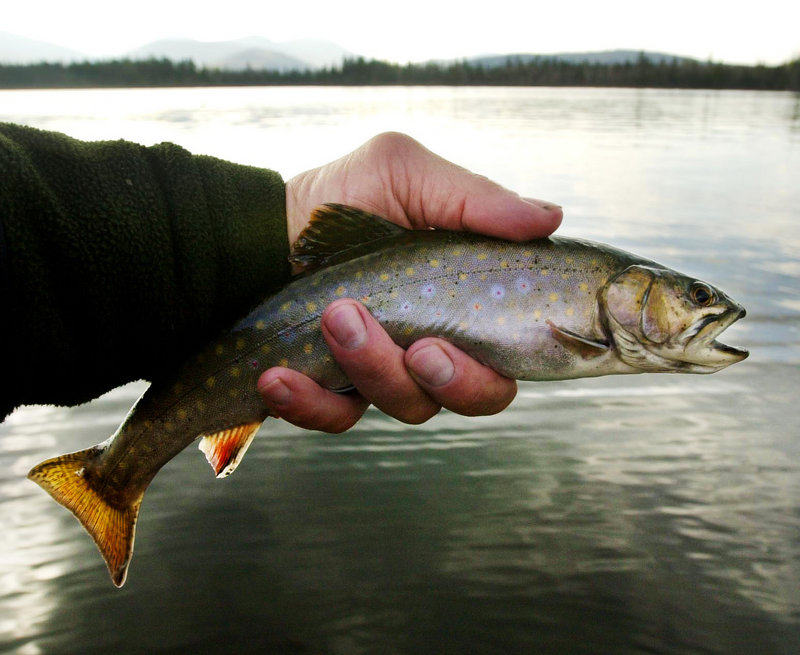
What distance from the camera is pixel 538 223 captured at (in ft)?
10.6

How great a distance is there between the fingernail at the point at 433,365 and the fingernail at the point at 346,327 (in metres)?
0.27

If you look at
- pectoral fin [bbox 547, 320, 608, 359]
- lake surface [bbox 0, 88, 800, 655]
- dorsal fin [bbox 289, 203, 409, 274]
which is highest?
dorsal fin [bbox 289, 203, 409, 274]

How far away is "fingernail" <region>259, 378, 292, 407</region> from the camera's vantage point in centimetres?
315

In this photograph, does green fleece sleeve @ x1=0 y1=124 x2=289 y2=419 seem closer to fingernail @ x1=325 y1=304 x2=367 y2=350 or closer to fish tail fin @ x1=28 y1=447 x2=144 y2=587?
fish tail fin @ x1=28 y1=447 x2=144 y2=587

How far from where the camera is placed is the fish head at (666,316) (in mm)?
3115

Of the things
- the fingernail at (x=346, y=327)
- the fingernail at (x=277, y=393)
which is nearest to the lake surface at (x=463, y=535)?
the fingernail at (x=277, y=393)

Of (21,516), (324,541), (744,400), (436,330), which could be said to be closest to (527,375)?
(436,330)

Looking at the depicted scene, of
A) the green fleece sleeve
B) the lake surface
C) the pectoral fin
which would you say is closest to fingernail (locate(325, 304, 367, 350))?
the green fleece sleeve

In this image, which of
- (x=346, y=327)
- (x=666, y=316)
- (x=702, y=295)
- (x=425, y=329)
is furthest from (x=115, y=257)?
(x=702, y=295)

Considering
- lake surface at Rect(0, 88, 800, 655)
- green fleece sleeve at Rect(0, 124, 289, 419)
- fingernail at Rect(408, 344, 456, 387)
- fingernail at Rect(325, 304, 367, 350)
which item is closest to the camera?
green fleece sleeve at Rect(0, 124, 289, 419)

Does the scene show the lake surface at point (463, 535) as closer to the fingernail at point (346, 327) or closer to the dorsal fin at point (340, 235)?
the fingernail at point (346, 327)

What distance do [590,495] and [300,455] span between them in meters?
2.29

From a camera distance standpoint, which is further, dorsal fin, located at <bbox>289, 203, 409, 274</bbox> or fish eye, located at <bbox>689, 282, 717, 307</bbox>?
dorsal fin, located at <bbox>289, 203, 409, 274</bbox>

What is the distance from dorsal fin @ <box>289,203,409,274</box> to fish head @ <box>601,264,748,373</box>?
3.41ft
